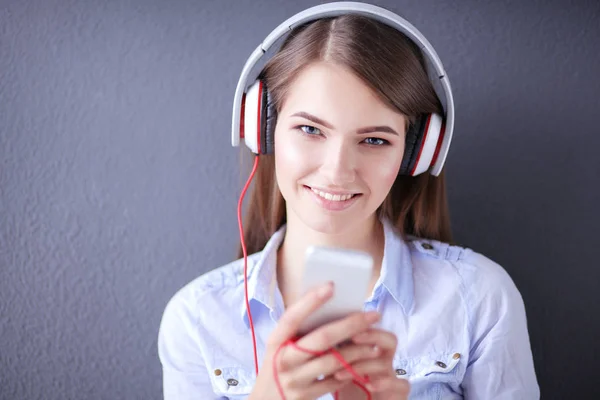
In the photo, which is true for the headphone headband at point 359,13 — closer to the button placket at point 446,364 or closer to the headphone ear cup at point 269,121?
the headphone ear cup at point 269,121

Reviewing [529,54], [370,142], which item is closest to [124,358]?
[370,142]

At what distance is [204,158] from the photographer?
1.32 metres

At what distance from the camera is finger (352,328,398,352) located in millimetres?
820

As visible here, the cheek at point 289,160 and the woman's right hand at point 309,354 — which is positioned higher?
the cheek at point 289,160

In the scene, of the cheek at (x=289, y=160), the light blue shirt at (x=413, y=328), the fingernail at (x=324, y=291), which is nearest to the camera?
the fingernail at (x=324, y=291)

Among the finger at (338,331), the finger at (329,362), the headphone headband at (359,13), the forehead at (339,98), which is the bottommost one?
the finger at (329,362)

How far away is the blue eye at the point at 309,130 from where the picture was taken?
1.02 meters

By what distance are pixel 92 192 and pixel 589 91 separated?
Result: 3.58ft

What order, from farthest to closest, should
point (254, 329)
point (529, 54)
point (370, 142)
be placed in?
point (529, 54)
point (254, 329)
point (370, 142)

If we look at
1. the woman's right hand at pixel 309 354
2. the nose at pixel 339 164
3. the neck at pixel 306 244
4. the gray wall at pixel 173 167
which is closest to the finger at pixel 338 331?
the woman's right hand at pixel 309 354

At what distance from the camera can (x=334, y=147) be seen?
0.98 metres

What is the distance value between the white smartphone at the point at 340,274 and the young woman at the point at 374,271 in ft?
0.07

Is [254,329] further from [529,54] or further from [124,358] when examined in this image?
[529,54]

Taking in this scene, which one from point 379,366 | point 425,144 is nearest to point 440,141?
point 425,144
